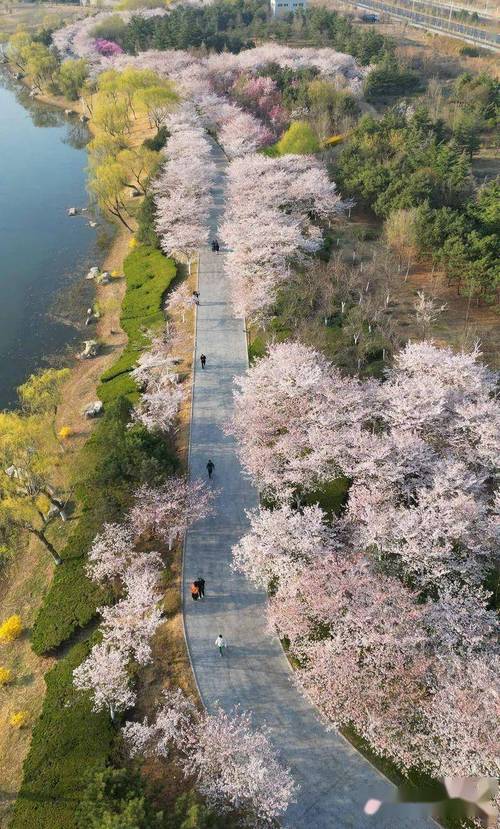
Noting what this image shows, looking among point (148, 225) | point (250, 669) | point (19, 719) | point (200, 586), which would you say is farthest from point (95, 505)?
point (148, 225)

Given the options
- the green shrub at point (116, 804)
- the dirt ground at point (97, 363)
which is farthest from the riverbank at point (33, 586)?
the green shrub at point (116, 804)

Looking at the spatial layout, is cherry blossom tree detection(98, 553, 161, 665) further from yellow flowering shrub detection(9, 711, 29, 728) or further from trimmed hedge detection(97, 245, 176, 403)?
trimmed hedge detection(97, 245, 176, 403)

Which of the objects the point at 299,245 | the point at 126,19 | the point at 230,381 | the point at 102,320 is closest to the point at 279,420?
the point at 230,381

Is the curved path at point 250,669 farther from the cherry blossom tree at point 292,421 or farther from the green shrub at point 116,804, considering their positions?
the green shrub at point 116,804

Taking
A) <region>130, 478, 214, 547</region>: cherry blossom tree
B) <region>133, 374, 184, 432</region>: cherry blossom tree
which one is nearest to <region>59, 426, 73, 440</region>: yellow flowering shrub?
<region>133, 374, 184, 432</region>: cherry blossom tree

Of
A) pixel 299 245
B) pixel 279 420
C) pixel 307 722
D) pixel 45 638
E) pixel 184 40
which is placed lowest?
pixel 45 638

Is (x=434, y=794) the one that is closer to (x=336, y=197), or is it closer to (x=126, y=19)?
(x=336, y=197)
